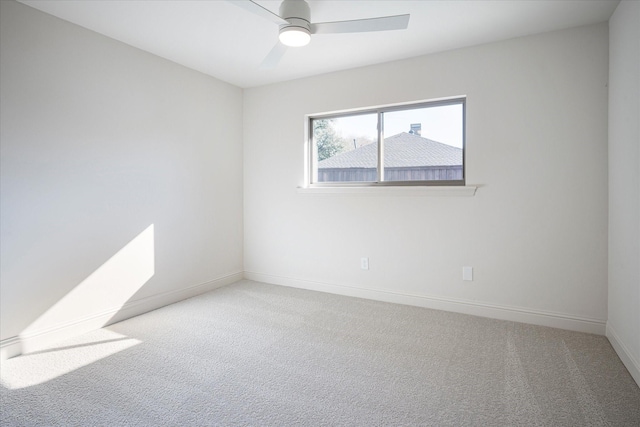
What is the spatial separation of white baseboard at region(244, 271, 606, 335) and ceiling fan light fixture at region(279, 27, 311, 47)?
7.85ft

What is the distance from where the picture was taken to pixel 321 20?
2.61 metres

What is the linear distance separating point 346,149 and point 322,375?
2.39 m

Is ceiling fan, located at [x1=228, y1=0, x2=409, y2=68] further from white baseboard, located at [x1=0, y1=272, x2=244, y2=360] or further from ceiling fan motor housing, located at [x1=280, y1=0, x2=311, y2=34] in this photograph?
white baseboard, located at [x1=0, y1=272, x2=244, y2=360]

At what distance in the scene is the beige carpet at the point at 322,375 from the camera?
175 cm

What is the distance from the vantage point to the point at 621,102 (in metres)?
2.33

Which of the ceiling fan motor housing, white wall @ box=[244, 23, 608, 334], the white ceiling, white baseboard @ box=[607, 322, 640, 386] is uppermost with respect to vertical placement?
the white ceiling

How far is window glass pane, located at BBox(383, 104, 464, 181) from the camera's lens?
127 inches

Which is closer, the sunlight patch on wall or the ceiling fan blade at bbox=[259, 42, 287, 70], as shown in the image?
the sunlight patch on wall

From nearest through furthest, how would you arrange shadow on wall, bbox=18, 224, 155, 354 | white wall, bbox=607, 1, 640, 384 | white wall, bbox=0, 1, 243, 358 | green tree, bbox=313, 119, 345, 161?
white wall, bbox=607, 1, 640, 384, white wall, bbox=0, 1, 243, 358, shadow on wall, bbox=18, 224, 155, 354, green tree, bbox=313, 119, 345, 161

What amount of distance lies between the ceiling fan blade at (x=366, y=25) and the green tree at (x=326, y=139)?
172 cm

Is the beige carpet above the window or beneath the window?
beneath

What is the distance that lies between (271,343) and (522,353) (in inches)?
67.8

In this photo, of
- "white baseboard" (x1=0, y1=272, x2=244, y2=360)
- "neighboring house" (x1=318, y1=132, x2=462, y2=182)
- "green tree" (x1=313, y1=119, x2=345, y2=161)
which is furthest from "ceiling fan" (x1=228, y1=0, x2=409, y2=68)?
"white baseboard" (x1=0, y1=272, x2=244, y2=360)

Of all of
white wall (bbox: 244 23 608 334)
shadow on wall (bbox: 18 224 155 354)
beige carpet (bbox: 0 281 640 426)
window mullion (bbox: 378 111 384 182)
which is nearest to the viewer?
beige carpet (bbox: 0 281 640 426)
